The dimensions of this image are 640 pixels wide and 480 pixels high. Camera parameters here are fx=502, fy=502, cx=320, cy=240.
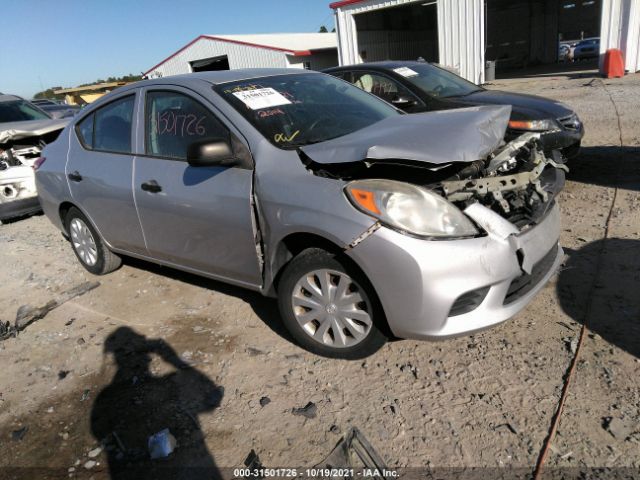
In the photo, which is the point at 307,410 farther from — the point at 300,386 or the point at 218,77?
the point at 218,77

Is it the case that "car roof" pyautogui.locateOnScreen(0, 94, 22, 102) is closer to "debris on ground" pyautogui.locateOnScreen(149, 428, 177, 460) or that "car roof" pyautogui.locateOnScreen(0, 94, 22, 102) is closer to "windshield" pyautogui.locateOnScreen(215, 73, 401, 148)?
"windshield" pyautogui.locateOnScreen(215, 73, 401, 148)

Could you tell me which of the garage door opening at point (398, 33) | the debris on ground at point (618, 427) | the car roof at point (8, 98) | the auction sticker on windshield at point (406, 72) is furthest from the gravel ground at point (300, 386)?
the garage door opening at point (398, 33)

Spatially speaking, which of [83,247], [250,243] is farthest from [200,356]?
[83,247]

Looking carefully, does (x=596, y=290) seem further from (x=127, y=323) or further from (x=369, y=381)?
(x=127, y=323)

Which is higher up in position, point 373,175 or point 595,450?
point 373,175

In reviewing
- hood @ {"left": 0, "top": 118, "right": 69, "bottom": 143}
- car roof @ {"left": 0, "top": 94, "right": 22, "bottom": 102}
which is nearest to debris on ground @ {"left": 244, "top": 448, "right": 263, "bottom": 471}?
hood @ {"left": 0, "top": 118, "right": 69, "bottom": 143}

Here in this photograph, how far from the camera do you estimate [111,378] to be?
123 inches

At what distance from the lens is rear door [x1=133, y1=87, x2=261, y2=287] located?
3082mm

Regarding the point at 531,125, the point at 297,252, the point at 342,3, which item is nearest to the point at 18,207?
the point at 297,252

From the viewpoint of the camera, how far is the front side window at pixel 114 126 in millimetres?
3830

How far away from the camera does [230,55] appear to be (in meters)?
29.4

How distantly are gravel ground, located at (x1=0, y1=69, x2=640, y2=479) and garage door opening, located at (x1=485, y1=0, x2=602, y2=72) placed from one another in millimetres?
28829

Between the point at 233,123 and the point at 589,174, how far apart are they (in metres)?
4.85

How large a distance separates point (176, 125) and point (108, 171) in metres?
0.82
